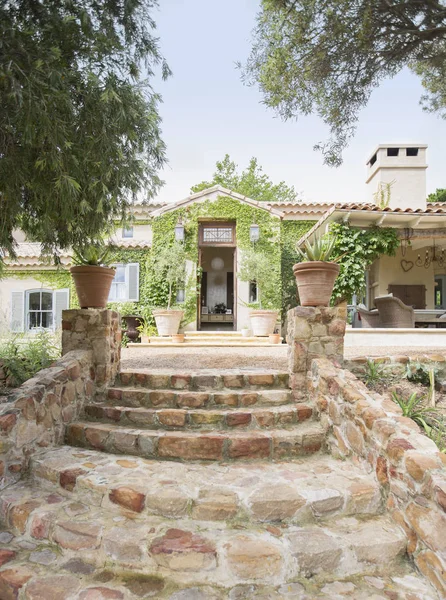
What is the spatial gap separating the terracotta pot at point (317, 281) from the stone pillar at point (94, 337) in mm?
2157

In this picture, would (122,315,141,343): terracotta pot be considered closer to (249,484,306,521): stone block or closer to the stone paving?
the stone paving

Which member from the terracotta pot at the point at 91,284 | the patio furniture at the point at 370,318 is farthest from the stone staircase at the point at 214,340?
the terracotta pot at the point at 91,284

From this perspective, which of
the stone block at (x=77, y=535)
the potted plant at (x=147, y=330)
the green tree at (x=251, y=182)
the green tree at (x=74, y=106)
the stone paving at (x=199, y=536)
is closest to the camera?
the stone paving at (x=199, y=536)

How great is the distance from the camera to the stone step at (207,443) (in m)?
3.29

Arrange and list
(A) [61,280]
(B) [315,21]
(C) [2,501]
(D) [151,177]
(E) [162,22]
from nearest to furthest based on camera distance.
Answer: (C) [2,501] < (E) [162,22] < (D) [151,177] < (B) [315,21] < (A) [61,280]

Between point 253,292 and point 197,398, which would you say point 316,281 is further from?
point 253,292

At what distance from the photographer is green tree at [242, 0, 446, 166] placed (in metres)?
5.52

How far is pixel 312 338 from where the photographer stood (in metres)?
4.16

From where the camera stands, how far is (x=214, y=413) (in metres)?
3.64

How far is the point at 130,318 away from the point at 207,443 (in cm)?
921

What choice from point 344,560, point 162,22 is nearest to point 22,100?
point 162,22

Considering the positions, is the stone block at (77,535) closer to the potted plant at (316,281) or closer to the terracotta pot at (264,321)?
the potted plant at (316,281)

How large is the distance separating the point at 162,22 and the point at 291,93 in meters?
2.48

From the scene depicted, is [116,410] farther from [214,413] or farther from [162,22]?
[162,22]
